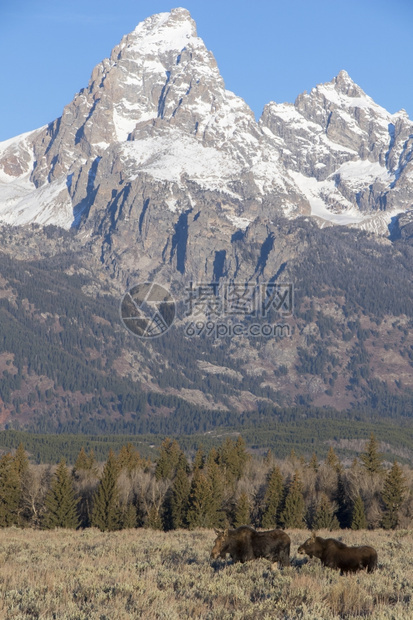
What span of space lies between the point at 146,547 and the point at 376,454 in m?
94.8

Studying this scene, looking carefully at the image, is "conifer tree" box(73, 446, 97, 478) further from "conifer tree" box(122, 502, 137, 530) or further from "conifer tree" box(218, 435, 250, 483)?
"conifer tree" box(122, 502, 137, 530)

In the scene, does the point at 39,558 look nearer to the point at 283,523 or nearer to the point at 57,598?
the point at 57,598

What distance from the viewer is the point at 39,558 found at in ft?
111

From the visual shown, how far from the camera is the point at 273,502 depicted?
97938 mm

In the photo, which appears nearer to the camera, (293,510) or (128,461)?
(293,510)

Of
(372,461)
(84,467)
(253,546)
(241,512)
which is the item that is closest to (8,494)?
(241,512)

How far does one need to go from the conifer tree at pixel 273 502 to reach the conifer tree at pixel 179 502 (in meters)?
10.6

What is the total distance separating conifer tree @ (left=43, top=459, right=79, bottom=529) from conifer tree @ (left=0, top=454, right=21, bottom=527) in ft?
13.7

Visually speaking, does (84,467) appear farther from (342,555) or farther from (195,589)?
(195,589)

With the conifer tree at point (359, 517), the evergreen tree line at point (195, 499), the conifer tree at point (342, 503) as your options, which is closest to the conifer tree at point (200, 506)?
the evergreen tree line at point (195, 499)

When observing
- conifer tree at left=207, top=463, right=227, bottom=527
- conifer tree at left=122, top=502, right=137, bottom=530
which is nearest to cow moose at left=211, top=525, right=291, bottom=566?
conifer tree at left=207, top=463, right=227, bottom=527

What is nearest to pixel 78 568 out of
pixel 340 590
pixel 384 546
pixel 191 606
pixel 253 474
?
pixel 191 606

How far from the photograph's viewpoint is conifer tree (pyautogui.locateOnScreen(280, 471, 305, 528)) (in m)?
93.6

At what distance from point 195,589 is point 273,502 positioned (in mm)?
76085
